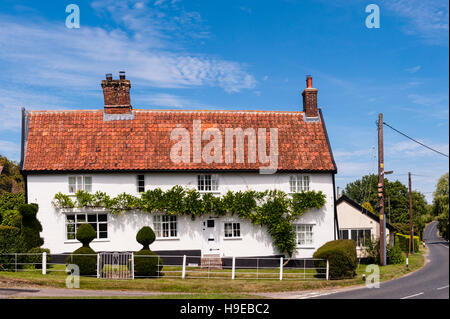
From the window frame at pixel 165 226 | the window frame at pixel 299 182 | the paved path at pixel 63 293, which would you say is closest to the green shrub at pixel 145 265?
the paved path at pixel 63 293

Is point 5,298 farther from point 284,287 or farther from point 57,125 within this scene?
point 57,125

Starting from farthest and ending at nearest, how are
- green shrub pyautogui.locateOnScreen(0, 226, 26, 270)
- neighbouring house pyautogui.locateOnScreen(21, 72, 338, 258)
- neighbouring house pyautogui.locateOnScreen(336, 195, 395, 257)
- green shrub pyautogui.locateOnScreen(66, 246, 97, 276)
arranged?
1. neighbouring house pyautogui.locateOnScreen(336, 195, 395, 257)
2. neighbouring house pyautogui.locateOnScreen(21, 72, 338, 258)
3. green shrub pyautogui.locateOnScreen(0, 226, 26, 270)
4. green shrub pyautogui.locateOnScreen(66, 246, 97, 276)

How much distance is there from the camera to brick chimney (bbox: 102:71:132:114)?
102 feet

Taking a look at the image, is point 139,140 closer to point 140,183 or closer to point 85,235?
point 140,183

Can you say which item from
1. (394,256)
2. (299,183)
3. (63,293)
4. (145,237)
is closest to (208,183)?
(299,183)

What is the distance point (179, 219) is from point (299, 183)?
8.13 meters

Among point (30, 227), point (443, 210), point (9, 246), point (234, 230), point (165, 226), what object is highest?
point (443, 210)

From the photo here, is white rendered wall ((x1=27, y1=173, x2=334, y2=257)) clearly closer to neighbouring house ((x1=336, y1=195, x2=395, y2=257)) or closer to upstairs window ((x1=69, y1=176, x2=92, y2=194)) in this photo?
upstairs window ((x1=69, y1=176, x2=92, y2=194))

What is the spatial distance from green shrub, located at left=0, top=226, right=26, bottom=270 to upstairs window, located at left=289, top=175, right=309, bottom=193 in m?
16.4

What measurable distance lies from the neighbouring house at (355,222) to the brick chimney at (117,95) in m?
17.9

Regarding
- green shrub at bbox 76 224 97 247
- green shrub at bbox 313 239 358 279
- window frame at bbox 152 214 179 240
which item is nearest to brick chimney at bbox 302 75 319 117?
green shrub at bbox 313 239 358 279

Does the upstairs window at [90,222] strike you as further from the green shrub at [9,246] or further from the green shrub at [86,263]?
the green shrub at [86,263]

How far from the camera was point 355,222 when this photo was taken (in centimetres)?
3666

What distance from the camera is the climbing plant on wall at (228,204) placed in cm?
2877
